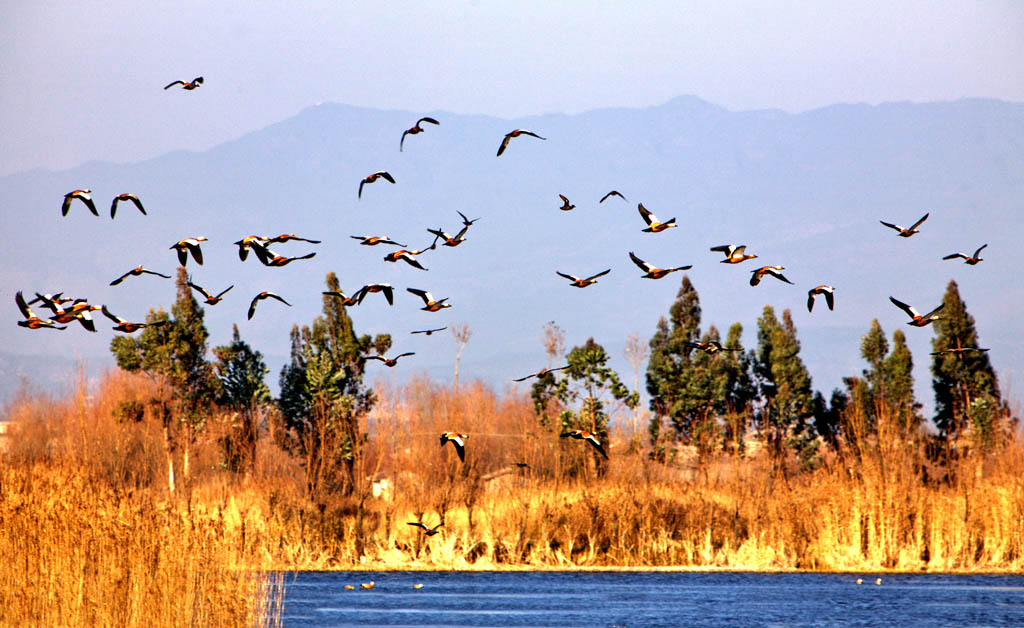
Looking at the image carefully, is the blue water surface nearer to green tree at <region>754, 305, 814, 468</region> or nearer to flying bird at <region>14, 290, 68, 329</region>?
flying bird at <region>14, 290, 68, 329</region>

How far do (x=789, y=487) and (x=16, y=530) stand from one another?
2710 cm

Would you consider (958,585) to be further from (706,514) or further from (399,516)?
(399,516)

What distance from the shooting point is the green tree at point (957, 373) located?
241 feet

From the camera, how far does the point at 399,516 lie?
148 feet

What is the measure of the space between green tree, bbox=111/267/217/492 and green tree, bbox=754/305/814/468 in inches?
1122

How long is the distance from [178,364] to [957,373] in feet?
131

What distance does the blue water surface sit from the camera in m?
31.9

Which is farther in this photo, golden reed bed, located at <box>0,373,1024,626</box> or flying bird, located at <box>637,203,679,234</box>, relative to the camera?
golden reed bed, located at <box>0,373,1024,626</box>

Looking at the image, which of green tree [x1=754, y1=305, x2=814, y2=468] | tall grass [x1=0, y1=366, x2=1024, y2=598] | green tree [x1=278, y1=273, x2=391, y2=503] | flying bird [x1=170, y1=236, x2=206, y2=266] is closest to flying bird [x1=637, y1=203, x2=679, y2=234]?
flying bird [x1=170, y1=236, x2=206, y2=266]

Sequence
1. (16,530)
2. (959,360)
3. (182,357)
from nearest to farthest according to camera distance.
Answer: (16,530) → (182,357) → (959,360)

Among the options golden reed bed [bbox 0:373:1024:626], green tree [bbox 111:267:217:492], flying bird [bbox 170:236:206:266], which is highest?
green tree [bbox 111:267:217:492]

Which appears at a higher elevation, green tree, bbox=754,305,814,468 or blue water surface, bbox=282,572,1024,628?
green tree, bbox=754,305,814,468

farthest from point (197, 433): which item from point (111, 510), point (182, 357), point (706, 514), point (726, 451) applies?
point (111, 510)

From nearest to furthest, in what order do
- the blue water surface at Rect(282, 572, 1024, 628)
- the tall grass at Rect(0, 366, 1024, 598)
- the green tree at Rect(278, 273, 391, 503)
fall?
1. the blue water surface at Rect(282, 572, 1024, 628)
2. the tall grass at Rect(0, 366, 1024, 598)
3. the green tree at Rect(278, 273, 391, 503)
